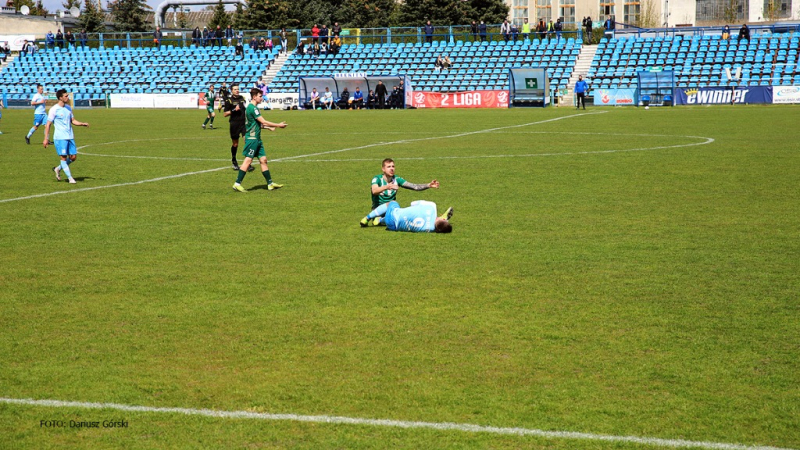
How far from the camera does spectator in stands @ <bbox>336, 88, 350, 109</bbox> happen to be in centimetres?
5806

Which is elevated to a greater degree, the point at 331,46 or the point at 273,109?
the point at 331,46

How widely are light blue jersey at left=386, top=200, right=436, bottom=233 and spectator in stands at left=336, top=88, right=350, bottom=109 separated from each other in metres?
47.2

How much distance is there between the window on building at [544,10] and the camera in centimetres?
11156

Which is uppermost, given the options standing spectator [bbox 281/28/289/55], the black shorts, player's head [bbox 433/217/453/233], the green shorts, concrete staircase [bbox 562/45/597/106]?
standing spectator [bbox 281/28/289/55]

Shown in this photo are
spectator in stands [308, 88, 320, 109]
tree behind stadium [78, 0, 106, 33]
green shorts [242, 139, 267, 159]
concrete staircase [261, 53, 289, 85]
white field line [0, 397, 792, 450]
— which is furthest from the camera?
tree behind stadium [78, 0, 106, 33]

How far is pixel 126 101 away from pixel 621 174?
5285cm

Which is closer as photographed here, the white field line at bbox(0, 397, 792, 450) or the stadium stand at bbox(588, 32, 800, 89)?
the white field line at bbox(0, 397, 792, 450)

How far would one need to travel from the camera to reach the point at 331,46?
220 ft

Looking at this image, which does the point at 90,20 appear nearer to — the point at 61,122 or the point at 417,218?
the point at 61,122

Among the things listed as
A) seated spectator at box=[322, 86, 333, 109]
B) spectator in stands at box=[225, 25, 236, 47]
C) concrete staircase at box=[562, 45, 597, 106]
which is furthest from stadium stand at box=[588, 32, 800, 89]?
spectator in stands at box=[225, 25, 236, 47]

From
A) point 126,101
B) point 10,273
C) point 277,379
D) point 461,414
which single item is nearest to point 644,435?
point 461,414

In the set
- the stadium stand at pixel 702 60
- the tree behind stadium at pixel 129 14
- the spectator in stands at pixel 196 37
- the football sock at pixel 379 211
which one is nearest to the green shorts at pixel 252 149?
the football sock at pixel 379 211

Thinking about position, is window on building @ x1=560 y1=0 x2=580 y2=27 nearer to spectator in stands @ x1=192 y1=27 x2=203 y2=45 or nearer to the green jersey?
spectator in stands @ x1=192 y1=27 x2=203 y2=45

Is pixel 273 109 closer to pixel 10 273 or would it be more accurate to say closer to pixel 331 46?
pixel 331 46
